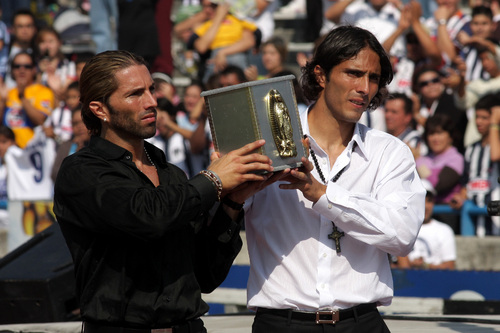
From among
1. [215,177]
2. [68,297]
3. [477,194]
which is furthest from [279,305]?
[477,194]

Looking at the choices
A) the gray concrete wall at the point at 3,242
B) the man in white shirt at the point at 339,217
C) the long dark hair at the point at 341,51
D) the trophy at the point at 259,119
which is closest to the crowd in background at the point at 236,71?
the gray concrete wall at the point at 3,242

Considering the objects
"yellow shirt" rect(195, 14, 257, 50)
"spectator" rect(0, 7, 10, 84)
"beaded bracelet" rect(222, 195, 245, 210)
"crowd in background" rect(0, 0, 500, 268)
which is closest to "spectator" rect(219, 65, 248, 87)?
"crowd in background" rect(0, 0, 500, 268)

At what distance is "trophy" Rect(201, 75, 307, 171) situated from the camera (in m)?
3.10

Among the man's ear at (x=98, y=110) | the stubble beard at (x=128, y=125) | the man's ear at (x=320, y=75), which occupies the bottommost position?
the stubble beard at (x=128, y=125)

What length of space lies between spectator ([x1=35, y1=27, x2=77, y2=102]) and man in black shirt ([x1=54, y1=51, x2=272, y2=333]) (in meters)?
7.52

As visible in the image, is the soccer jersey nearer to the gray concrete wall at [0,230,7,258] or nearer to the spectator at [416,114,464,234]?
the gray concrete wall at [0,230,7,258]

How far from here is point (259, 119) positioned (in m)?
3.10

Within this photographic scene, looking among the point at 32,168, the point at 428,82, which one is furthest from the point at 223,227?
the point at 32,168

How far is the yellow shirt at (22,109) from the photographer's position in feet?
33.9

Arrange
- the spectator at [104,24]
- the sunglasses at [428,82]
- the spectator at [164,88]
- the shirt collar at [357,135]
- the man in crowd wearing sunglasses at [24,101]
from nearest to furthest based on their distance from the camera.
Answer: the shirt collar at [357,135]
the sunglasses at [428,82]
the spectator at [164,88]
the man in crowd wearing sunglasses at [24,101]
the spectator at [104,24]

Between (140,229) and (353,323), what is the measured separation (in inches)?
38.9

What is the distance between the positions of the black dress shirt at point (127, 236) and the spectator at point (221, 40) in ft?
22.5

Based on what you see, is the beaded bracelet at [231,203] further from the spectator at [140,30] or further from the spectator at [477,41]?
the spectator at [140,30]

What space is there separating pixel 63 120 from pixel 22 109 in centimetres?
80
